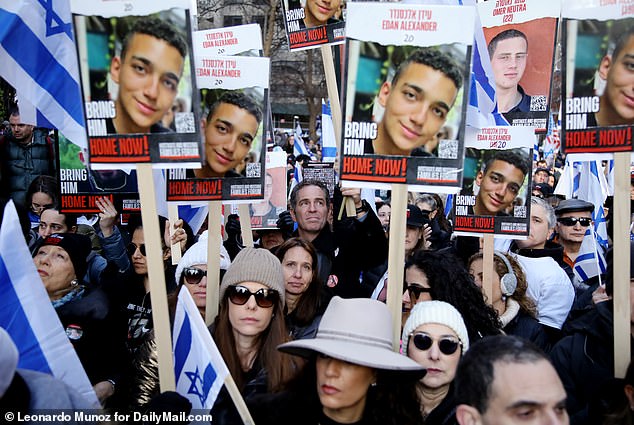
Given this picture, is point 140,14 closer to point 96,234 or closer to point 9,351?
point 9,351

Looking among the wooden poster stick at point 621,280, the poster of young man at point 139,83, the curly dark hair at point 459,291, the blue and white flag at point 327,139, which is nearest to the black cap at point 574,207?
the curly dark hair at point 459,291

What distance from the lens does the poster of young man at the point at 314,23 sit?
251 inches

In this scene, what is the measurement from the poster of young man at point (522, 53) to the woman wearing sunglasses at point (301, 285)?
2.63 metres

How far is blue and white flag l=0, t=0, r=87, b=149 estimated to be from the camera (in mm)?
5027

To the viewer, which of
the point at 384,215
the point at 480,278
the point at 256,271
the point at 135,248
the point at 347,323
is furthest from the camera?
the point at 384,215

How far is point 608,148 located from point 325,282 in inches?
93.7

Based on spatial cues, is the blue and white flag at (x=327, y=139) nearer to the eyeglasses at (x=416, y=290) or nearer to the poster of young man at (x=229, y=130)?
the poster of young man at (x=229, y=130)

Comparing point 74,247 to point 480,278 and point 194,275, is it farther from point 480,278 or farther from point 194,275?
point 480,278

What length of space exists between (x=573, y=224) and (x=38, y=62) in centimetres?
460

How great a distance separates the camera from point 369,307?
3191mm

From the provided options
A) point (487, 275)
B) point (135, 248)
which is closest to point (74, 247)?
point (135, 248)

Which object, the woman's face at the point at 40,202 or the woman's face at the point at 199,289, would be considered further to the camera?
the woman's face at the point at 40,202

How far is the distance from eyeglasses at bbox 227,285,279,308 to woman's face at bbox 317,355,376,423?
80 centimetres

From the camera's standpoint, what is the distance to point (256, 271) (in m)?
3.82
